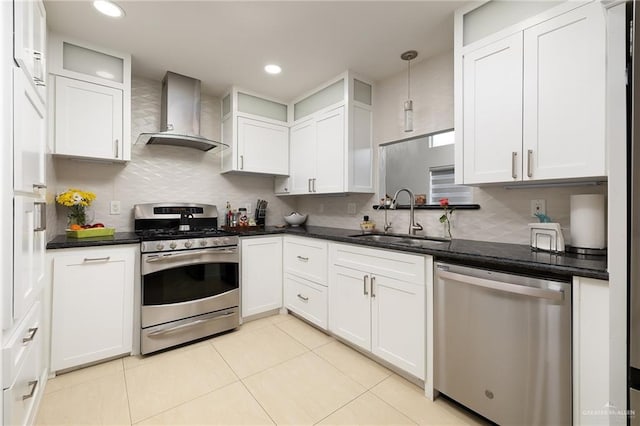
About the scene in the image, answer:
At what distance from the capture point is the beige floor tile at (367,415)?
1.49 metres

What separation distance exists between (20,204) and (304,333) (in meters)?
2.13

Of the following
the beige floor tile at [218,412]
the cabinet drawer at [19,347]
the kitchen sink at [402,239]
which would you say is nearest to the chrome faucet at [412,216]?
the kitchen sink at [402,239]

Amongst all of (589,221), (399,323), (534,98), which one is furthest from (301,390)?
(534,98)

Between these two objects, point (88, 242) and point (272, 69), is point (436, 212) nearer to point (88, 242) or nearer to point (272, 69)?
point (272, 69)

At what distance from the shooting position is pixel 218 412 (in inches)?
61.5

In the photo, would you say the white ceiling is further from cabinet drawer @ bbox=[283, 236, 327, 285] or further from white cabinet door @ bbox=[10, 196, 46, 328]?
cabinet drawer @ bbox=[283, 236, 327, 285]

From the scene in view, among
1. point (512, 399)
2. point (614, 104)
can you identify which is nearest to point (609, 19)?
point (614, 104)

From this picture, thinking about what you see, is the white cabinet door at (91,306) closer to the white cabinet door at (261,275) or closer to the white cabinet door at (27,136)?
the white cabinet door at (27,136)

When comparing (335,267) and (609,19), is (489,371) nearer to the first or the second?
(335,267)

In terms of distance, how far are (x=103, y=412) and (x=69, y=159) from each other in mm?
2048

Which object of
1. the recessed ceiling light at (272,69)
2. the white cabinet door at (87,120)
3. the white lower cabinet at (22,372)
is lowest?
the white lower cabinet at (22,372)

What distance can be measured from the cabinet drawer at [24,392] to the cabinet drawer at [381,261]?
72.0 inches

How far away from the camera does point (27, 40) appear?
4.05 feet

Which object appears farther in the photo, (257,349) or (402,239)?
(402,239)
